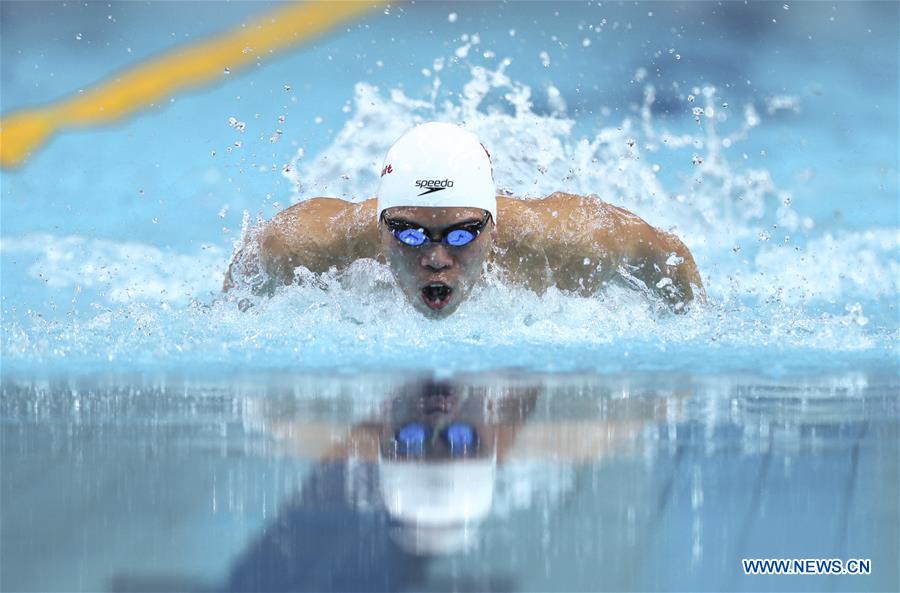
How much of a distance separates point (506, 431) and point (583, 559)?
605mm

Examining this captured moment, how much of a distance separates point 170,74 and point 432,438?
530 centimetres

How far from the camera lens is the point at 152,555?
51.6 inches

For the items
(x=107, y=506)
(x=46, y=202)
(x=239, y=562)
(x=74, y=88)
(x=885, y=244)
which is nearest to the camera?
(x=239, y=562)

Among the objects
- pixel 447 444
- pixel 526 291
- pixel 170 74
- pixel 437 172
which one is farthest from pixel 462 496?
pixel 170 74

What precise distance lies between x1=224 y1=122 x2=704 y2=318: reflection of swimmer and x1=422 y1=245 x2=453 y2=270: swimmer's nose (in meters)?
0.03

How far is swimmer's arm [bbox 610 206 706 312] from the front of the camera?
3344 mm

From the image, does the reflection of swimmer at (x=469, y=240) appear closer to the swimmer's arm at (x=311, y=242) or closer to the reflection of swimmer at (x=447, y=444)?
the swimmer's arm at (x=311, y=242)

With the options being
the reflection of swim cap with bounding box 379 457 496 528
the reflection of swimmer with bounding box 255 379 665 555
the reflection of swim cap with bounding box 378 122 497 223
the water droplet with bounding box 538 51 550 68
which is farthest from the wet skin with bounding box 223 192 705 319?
the water droplet with bounding box 538 51 550 68

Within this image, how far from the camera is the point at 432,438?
1829 millimetres

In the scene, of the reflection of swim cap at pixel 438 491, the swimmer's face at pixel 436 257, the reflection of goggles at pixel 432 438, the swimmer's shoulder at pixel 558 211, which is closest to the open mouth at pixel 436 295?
the swimmer's face at pixel 436 257

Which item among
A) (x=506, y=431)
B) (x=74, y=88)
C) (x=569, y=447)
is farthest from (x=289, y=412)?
(x=74, y=88)

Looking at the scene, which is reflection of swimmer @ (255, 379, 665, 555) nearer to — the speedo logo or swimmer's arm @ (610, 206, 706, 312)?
the speedo logo

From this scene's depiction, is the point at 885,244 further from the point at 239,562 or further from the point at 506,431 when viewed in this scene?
the point at 239,562

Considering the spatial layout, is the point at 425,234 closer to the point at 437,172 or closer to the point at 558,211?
the point at 437,172
